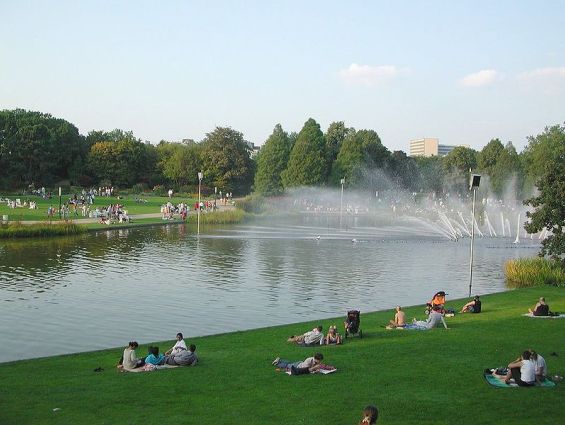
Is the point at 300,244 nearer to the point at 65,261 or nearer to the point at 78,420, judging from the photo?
the point at 65,261

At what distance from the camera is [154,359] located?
1702 centimetres

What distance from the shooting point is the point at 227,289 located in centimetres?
3228

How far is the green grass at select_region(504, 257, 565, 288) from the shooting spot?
35188mm

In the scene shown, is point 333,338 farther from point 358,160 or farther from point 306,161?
point 358,160

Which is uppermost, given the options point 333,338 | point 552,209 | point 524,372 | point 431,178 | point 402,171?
point 402,171

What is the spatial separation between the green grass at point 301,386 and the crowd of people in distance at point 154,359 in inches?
12.4

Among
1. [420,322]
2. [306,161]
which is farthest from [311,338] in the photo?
[306,161]

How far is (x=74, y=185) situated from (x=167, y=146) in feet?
117

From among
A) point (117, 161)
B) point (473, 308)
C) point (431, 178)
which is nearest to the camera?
point (473, 308)

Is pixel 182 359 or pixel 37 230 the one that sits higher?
pixel 37 230

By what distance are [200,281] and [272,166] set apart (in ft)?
273

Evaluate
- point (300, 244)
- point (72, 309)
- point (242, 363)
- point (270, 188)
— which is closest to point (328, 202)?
point (270, 188)

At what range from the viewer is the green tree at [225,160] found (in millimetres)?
129125

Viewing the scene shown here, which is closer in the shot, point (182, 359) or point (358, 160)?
point (182, 359)
